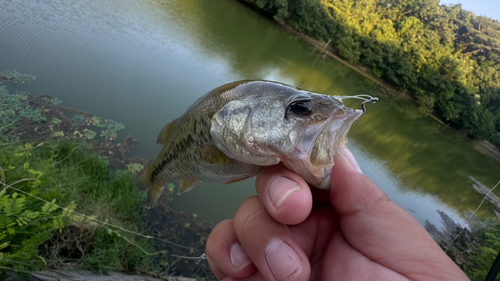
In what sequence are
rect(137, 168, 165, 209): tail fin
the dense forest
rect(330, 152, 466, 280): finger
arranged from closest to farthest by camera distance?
rect(330, 152, 466, 280): finger → rect(137, 168, 165, 209): tail fin → the dense forest

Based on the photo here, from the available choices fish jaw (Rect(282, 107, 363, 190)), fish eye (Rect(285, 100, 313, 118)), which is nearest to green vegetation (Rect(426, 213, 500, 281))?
fish jaw (Rect(282, 107, 363, 190))

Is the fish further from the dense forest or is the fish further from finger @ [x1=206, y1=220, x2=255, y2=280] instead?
the dense forest

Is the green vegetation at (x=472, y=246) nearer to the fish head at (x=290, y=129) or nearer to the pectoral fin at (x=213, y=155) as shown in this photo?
the fish head at (x=290, y=129)

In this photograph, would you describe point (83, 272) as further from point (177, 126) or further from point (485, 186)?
point (485, 186)

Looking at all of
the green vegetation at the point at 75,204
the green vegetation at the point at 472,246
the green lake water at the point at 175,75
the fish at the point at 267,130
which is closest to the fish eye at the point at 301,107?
the fish at the point at 267,130

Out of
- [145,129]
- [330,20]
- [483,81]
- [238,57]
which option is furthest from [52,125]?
[483,81]

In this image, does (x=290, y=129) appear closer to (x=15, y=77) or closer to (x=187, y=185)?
(x=187, y=185)

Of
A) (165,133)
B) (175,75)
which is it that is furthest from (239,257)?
(175,75)
